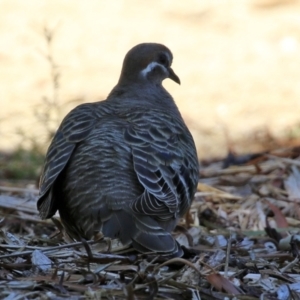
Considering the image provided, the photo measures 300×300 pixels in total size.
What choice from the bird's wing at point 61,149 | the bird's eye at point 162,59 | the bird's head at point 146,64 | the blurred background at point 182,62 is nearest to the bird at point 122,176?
the bird's wing at point 61,149

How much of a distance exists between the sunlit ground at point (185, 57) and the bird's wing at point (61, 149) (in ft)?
13.8

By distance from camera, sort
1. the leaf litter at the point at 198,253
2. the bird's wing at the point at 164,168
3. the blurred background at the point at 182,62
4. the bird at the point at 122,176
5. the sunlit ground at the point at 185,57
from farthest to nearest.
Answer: the sunlit ground at the point at 185,57 < the blurred background at the point at 182,62 < the bird's wing at the point at 164,168 < the bird at the point at 122,176 < the leaf litter at the point at 198,253

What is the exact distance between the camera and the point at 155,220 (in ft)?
17.5

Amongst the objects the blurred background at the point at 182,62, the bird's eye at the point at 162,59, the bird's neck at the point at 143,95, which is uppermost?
the bird's eye at the point at 162,59

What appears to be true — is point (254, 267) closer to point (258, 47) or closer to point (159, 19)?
point (258, 47)

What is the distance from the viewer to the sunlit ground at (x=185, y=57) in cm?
1127

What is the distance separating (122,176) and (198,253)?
0.61m

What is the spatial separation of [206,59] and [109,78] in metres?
1.54

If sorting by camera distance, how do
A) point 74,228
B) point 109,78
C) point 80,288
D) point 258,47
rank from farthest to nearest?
point 258,47 → point 109,78 → point 74,228 → point 80,288

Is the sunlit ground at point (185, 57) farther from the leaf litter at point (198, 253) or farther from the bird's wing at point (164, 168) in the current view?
the bird's wing at point (164, 168)

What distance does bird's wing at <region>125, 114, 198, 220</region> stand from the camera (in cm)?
532

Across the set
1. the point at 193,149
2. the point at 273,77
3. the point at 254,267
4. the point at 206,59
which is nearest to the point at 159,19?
the point at 206,59

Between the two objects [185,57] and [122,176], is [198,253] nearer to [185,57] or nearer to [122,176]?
[122,176]

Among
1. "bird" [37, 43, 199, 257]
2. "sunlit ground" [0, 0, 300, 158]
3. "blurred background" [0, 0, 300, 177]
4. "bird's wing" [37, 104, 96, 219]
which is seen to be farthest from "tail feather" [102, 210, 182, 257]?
"sunlit ground" [0, 0, 300, 158]
